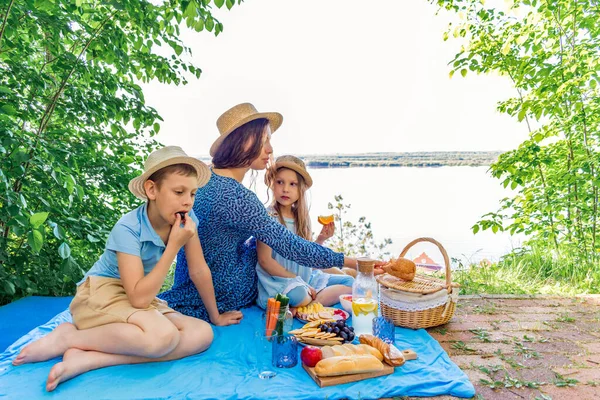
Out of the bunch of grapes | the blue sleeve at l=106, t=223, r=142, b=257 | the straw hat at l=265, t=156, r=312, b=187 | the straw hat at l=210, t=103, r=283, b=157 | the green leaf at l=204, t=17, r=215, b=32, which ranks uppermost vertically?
the green leaf at l=204, t=17, r=215, b=32

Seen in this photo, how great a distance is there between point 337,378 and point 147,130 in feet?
8.89

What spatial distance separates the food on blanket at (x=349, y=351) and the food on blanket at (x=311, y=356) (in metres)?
0.04

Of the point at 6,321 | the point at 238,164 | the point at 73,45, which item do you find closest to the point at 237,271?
the point at 238,164

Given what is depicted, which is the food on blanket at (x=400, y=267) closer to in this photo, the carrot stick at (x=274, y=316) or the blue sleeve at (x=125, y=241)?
the carrot stick at (x=274, y=316)

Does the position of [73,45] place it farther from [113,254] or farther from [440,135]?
[440,135]

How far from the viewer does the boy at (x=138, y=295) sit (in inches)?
81.0

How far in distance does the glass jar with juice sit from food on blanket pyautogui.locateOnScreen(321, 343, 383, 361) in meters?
0.36

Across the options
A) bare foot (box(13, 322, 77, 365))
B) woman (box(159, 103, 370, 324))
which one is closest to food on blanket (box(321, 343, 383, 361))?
woman (box(159, 103, 370, 324))

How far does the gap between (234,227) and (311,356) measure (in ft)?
2.99

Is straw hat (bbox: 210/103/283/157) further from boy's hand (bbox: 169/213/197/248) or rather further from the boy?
boy's hand (bbox: 169/213/197/248)

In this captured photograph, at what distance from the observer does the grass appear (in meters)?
3.92

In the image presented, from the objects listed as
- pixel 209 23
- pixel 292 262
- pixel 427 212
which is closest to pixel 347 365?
pixel 292 262

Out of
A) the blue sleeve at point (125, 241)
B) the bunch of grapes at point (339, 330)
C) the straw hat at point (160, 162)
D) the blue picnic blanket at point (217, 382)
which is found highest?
the straw hat at point (160, 162)

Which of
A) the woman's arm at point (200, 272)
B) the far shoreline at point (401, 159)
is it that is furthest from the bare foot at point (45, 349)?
the far shoreline at point (401, 159)
